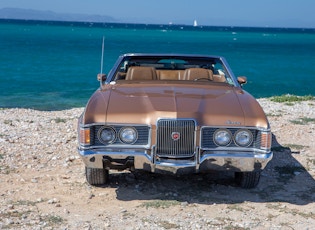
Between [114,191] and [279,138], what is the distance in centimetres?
432

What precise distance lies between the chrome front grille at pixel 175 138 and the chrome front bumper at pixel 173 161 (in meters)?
0.08

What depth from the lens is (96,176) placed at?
6766 millimetres

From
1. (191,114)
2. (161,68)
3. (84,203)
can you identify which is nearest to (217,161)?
(191,114)

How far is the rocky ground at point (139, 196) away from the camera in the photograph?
579 cm

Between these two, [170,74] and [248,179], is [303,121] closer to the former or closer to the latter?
[170,74]

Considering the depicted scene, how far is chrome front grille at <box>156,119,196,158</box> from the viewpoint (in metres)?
6.08

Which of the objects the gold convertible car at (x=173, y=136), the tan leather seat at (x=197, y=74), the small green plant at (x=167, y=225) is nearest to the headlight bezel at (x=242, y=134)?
the gold convertible car at (x=173, y=136)

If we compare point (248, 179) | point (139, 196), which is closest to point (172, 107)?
point (139, 196)

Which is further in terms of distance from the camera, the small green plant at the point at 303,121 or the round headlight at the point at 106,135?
the small green plant at the point at 303,121

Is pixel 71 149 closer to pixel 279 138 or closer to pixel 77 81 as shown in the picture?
pixel 279 138

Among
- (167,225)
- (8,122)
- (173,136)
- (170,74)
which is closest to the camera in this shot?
(167,225)

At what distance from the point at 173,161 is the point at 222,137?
24.6 inches

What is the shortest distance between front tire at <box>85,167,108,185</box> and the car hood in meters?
0.81

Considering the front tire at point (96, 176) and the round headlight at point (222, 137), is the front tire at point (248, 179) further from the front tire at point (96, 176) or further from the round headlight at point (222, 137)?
the front tire at point (96, 176)
